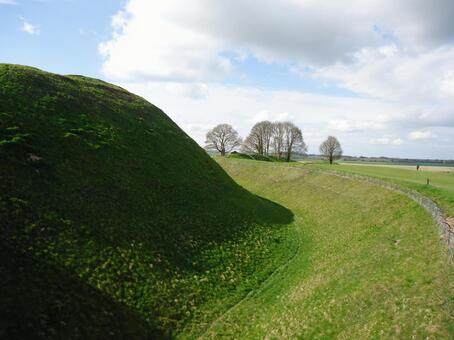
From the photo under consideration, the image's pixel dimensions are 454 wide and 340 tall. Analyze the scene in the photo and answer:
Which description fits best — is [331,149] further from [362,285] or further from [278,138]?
[362,285]

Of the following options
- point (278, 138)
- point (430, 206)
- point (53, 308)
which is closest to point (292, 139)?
point (278, 138)

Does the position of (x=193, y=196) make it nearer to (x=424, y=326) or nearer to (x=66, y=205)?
(x=66, y=205)

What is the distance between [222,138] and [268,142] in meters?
18.6

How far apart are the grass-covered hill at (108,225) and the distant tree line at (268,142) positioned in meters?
86.9

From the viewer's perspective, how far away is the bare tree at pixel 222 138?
134 meters

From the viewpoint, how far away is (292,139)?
129500 millimetres

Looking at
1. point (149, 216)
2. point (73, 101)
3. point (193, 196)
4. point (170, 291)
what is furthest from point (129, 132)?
point (170, 291)

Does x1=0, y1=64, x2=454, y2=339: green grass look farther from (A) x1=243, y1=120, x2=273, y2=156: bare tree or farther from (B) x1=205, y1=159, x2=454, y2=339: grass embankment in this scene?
(A) x1=243, y1=120, x2=273, y2=156: bare tree

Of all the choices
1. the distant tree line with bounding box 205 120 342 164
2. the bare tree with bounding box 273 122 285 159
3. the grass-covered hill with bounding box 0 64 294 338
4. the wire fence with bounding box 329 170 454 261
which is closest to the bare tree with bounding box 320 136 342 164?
the distant tree line with bounding box 205 120 342 164

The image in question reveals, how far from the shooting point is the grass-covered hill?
17.4 meters

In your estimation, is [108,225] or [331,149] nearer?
[108,225]

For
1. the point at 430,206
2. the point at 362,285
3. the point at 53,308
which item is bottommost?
the point at 53,308

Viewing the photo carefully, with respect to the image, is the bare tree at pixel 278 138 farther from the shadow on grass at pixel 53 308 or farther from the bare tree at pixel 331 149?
the shadow on grass at pixel 53 308

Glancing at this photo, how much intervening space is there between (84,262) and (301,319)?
13411 mm
